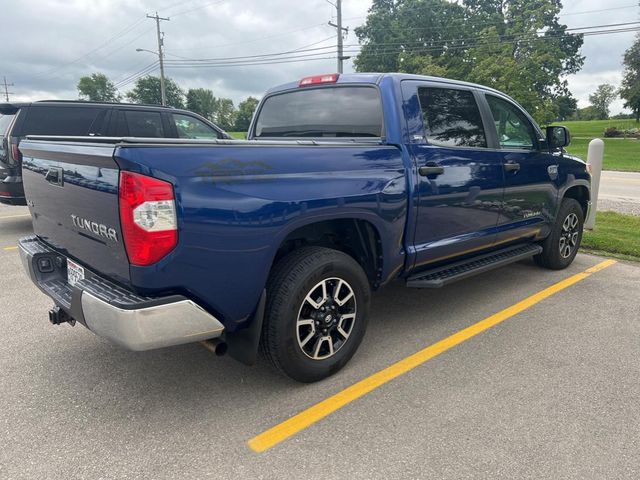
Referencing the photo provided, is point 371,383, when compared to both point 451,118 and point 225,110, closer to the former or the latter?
point 451,118

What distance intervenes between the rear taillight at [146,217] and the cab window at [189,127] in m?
6.18

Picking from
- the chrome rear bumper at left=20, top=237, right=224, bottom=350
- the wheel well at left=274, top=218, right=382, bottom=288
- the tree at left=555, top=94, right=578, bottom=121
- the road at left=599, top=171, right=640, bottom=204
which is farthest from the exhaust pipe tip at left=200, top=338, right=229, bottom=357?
the tree at left=555, top=94, right=578, bottom=121

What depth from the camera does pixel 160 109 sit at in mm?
7969

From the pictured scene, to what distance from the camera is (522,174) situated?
448 centimetres

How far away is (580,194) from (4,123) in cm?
823

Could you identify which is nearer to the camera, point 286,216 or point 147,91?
point 286,216

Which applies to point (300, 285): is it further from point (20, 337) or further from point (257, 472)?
point (20, 337)

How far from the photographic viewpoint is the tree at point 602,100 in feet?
323

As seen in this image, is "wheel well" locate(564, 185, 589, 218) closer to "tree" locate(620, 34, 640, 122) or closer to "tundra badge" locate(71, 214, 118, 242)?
"tundra badge" locate(71, 214, 118, 242)

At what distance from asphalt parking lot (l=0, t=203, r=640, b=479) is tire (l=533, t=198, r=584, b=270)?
1.26 meters

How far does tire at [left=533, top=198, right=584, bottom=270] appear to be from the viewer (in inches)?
207

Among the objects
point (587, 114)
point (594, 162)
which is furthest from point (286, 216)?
point (587, 114)

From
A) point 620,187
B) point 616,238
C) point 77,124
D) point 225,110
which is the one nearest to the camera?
point 616,238

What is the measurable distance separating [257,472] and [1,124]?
24.9 ft
